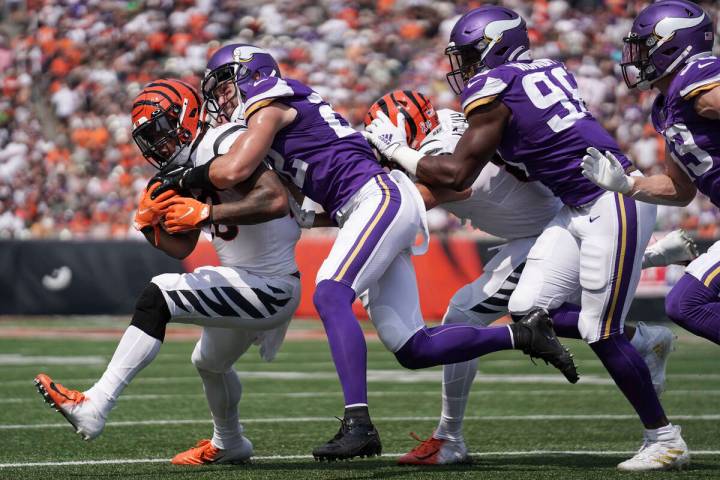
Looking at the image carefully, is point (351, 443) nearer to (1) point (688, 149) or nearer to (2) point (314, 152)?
(2) point (314, 152)

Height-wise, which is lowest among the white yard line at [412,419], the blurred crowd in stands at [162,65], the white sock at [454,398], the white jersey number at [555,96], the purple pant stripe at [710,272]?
the blurred crowd in stands at [162,65]

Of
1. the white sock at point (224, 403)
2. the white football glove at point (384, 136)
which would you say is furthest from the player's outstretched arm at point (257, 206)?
the white sock at point (224, 403)

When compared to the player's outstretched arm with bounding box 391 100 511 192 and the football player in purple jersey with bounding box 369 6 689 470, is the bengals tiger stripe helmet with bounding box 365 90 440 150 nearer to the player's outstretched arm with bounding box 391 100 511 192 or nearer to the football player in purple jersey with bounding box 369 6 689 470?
the football player in purple jersey with bounding box 369 6 689 470

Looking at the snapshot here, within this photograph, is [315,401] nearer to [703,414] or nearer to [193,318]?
[703,414]

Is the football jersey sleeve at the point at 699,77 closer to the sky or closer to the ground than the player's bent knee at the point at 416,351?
closer to the sky

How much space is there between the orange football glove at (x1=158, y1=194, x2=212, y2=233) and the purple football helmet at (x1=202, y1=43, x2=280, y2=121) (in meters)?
0.51

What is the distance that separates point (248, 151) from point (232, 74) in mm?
508

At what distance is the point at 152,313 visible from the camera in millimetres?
4582

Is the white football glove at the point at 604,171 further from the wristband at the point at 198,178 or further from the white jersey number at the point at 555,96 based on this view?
the wristband at the point at 198,178

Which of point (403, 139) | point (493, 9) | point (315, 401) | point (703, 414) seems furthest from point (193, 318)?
point (703, 414)

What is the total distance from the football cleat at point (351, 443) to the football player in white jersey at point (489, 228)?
2.67 feet

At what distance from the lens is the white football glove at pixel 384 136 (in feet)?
16.4

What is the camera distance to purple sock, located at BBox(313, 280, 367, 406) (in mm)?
4445

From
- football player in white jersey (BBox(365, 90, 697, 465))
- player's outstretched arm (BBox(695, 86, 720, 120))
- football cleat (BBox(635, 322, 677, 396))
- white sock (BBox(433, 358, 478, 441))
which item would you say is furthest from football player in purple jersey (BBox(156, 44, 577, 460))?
player's outstretched arm (BBox(695, 86, 720, 120))
